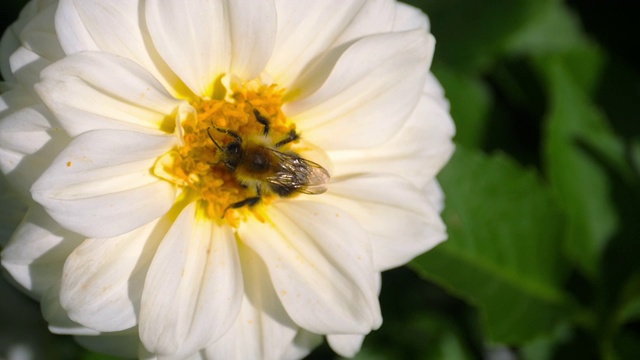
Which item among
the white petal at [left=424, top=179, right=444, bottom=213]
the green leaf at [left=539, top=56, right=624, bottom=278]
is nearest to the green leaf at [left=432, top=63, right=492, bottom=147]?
the green leaf at [left=539, top=56, right=624, bottom=278]

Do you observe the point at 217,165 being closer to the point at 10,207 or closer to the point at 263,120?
the point at 263,120

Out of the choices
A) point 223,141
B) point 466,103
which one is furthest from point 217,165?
point 466,103

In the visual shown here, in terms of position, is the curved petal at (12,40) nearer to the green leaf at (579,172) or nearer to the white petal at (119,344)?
the white petal at (119,344)

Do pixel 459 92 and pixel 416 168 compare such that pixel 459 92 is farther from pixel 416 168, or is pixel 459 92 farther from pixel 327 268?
pixel 327 268

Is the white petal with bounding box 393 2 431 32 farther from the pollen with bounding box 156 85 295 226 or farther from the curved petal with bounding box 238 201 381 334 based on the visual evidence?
the curved petal with bounding box 238 201 381 334

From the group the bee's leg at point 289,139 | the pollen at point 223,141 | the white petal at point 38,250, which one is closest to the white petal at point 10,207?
the white petal at point 38,250

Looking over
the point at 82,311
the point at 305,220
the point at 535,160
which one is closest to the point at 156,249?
the point at 82,311
